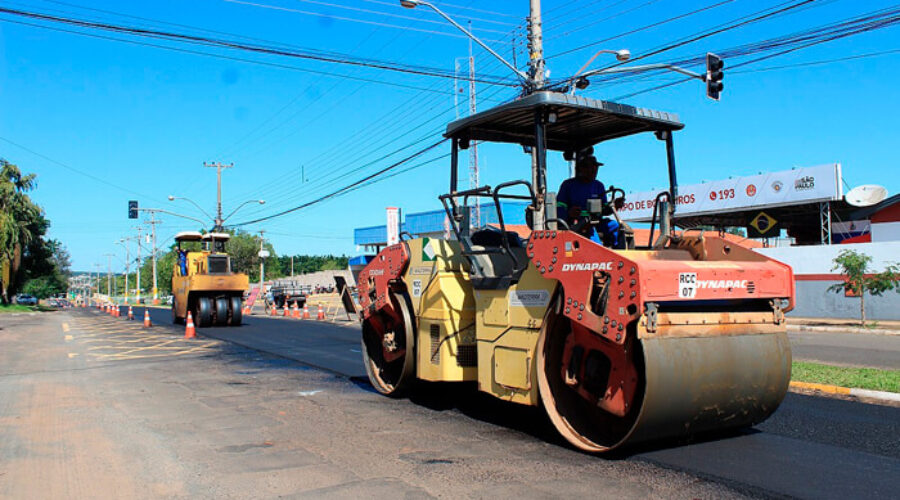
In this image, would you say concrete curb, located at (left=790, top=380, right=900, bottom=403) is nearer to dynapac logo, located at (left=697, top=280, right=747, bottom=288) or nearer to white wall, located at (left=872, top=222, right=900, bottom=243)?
dynapac logo, located at (left=697, top=280, right=747, bottom=288)

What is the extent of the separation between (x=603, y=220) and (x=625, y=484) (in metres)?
2.43

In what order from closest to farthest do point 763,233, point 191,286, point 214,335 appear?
point 214,335 → point 191,286 → point 763,233

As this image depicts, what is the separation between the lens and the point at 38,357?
12672mm

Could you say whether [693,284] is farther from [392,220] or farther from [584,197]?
[392,220]

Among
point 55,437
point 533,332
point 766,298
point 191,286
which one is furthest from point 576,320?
point 191,286

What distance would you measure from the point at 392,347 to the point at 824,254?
2132 centimetres

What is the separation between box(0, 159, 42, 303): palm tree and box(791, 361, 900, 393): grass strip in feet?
125

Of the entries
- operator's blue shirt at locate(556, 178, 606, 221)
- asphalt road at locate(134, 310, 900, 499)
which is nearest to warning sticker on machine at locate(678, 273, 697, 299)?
asphalt road at locate(134, 310, 900, 499)

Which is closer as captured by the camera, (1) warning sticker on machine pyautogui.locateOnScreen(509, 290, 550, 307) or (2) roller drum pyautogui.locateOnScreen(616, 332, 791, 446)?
(2) roller drum pyautogui.locateOnScreen(616, 332, 791, 446)

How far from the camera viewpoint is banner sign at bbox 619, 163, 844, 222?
2569 cm

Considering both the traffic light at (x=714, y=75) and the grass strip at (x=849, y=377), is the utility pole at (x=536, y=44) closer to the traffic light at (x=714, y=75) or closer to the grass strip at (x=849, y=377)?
the traffic light at (x=714, y=75)

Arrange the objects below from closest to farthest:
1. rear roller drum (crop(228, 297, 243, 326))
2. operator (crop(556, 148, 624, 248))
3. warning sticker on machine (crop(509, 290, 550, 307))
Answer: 1. warning sticker on machine (crop(509, 290, 550, 307))
2. operator (crop(556, 148, 624, 248))
3. rear roller drum (crop(228, 297, 243, 326))

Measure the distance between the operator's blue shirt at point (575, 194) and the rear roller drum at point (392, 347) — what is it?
2031 mm

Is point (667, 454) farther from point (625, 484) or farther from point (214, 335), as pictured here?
point (214, 335)
